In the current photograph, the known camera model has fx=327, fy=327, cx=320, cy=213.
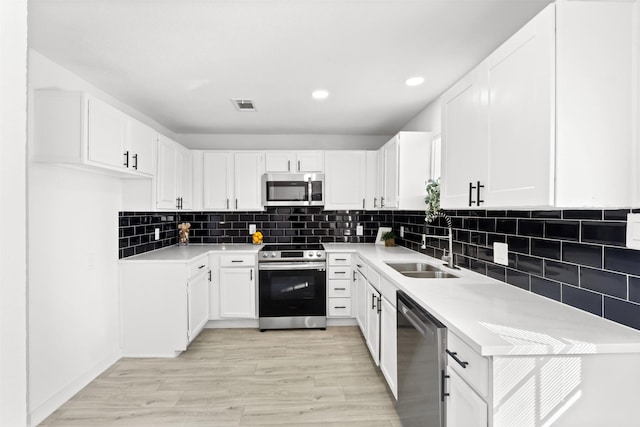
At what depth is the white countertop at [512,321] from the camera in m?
1.11

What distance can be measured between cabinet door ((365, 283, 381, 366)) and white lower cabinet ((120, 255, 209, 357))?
1.71m

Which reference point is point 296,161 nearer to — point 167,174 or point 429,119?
point 167,174

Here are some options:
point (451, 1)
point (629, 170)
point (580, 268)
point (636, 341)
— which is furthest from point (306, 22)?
point (636, 341)

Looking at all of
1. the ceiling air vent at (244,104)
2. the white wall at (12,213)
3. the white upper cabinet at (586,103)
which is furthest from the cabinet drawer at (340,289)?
the white wall at (12,213)

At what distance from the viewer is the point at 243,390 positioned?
2.50m

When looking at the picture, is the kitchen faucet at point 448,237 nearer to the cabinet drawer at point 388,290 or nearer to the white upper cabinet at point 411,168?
the white upper cabinet at point 411,168

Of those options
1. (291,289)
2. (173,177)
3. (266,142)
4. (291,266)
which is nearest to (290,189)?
(266,142)

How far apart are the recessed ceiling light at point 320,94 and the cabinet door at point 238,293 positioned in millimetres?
1999

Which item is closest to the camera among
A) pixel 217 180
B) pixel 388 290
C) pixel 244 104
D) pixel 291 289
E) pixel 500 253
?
pixel 500 253

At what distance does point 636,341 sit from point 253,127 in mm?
3731

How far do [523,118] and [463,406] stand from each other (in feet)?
3.83

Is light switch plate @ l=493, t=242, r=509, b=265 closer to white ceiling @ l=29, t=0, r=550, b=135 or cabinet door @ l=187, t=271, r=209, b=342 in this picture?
white ceiling @ l=29, t=0, r=550, b=135

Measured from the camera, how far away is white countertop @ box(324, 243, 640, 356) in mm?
1108

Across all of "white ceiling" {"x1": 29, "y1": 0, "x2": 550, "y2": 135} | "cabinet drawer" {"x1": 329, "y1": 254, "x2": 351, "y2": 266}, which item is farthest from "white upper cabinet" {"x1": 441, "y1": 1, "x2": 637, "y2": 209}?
"cabinet drawer" {"x1": 329, "y1": 254, "x2": 351, "y2": 266}
